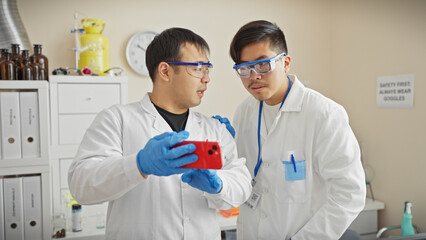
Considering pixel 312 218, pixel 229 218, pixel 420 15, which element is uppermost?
pixel 420 15

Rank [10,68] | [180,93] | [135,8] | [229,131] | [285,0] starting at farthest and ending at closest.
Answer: [285,0] < [135,8] < [10,68] < [229,131] < [180,93]

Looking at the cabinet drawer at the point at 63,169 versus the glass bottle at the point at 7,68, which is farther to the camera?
the cabinet drawer at the point at 63,169

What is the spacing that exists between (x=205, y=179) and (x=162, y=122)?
366 mm

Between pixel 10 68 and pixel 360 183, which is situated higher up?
pixel 10 68

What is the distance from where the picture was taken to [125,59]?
10.9 ft

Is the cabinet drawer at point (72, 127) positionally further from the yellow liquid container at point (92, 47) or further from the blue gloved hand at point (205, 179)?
the blue gloved hand at point (205, 179)

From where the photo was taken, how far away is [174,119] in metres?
1.56

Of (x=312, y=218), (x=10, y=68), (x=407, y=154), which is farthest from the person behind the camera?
(x=407, y=154)

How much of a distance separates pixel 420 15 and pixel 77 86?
2673 millimetres

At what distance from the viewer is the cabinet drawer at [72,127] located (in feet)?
8.41

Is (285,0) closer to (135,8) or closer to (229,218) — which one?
(135,8)

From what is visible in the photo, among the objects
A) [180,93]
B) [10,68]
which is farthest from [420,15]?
[10,68]

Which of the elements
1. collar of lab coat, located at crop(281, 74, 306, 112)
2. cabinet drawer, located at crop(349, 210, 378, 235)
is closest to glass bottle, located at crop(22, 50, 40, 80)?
collar of lab coat, located at crop(281, 74, 306, 112)

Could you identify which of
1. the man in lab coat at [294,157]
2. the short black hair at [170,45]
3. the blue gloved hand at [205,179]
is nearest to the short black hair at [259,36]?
the man in lab coat at [294,157]
